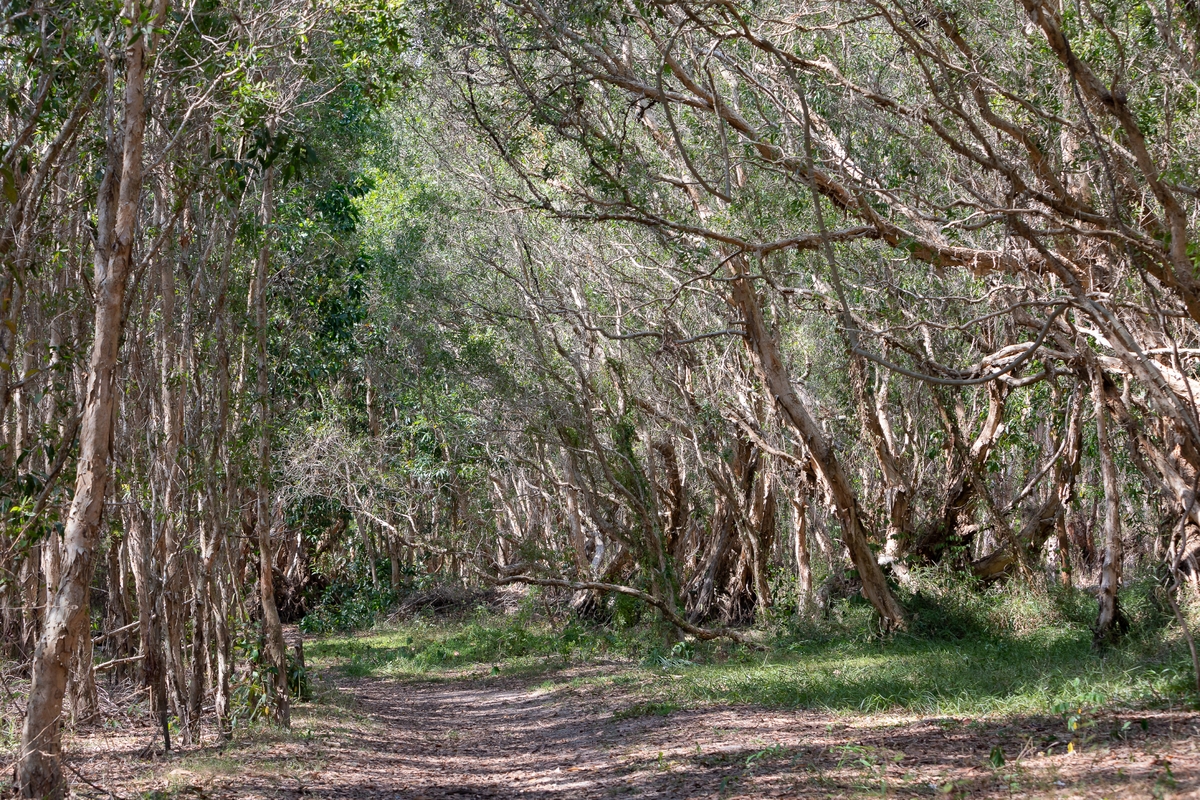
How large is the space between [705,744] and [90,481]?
5301 mm

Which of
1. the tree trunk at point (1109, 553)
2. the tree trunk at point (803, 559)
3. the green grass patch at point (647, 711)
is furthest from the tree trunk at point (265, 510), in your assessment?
the tree trunk at point (803, 559)

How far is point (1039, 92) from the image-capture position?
1009 centimetres

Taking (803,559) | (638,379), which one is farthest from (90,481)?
(638,379)

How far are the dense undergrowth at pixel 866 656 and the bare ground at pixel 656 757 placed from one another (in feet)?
1.85

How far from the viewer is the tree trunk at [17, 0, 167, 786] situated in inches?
240

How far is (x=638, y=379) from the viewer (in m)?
19.2

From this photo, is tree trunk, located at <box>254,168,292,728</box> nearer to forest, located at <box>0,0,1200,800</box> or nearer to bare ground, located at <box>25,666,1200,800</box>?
Result: forest, located at <box>0,0,1200,800</box>

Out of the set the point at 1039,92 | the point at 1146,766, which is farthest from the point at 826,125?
the point at 1146,766

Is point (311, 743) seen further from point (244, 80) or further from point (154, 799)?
point (244, 80)

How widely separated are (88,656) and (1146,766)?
27.7 ft

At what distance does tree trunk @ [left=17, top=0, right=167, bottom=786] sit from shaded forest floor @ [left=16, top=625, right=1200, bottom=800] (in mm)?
766

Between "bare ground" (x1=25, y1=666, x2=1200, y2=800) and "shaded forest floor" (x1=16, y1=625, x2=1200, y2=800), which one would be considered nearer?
"bare ground" (x1=25, y1=666, x2=1200, y2=800)

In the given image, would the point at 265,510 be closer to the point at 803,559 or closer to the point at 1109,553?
the point at 1109,553

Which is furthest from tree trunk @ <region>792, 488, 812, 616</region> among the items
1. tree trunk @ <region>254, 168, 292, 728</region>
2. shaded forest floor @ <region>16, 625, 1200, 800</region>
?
tree trunk @ <region>254, 168, 292, 728</region>
